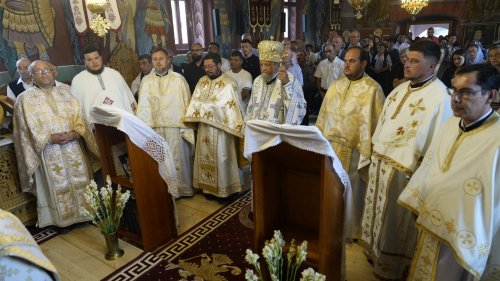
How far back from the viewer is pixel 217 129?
161 inches

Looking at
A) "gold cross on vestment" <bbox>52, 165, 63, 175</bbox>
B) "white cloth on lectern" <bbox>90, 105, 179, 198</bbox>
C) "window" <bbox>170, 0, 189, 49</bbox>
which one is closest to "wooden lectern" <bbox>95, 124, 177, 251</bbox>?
"white cloth on lectern" <bbox>90, 105, 179, 198</bbox>

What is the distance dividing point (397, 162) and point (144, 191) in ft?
7.04

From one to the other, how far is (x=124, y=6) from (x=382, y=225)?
653cm

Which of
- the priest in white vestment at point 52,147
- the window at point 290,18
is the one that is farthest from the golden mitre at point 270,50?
the window at point 290,18

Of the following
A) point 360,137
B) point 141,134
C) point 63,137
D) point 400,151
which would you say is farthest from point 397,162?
point 63,137

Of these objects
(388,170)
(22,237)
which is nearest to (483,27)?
(388,170)

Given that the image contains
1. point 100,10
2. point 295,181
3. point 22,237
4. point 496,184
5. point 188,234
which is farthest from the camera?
point 100,10

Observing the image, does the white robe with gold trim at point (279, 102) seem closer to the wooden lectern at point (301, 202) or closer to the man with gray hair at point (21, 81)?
the wooden lectern at point (301, 202)

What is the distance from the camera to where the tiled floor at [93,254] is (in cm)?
291

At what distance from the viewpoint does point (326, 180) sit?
6.24 feet

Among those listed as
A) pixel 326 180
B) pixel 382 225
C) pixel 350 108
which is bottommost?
pixel 382 225

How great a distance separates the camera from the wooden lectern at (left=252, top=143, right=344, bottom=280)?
1979 millimetres

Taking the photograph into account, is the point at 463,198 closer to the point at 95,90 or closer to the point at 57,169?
the point at 57,169

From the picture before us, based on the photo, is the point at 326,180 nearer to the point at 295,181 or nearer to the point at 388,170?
the point at 295,181
